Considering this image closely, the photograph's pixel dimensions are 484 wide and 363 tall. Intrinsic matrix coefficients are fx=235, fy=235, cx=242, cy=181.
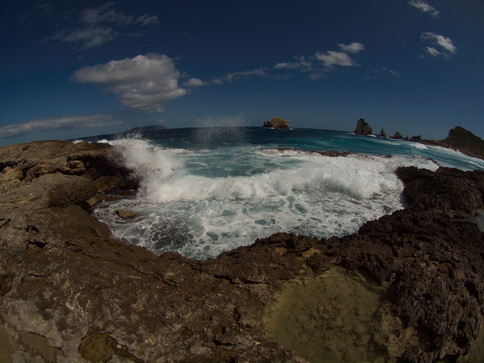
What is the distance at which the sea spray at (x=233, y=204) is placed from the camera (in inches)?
258

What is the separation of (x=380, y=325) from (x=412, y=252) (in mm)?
1868

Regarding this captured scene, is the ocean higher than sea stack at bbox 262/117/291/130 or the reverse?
the reverse

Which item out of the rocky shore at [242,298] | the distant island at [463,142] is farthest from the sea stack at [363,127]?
the rocky shore at [242,298]

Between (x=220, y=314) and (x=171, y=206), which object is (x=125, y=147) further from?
(x=220, y=314)

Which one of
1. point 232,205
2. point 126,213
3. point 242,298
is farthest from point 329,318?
point 126,213

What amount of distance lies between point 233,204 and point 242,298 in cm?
518

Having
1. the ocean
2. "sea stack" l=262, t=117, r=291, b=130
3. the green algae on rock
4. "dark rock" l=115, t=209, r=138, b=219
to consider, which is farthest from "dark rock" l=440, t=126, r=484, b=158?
"dark rock" l=115, t=209, r=138, b=219

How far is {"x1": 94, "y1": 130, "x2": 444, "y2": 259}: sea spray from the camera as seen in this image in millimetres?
6562

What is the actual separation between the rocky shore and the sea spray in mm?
1763

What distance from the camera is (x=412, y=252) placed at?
14.3ft

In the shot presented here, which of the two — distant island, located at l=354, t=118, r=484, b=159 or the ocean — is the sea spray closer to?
the ocean

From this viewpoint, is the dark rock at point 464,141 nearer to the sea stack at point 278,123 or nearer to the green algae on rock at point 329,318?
the sea stack at point 278,123

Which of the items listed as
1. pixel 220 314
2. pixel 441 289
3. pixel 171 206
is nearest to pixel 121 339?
pixel 220 314

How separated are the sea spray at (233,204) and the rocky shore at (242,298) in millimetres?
1763
